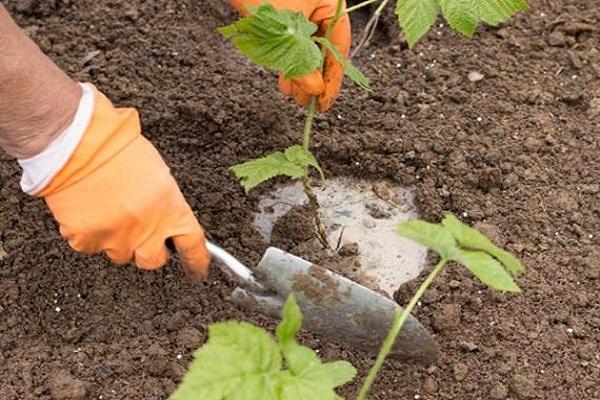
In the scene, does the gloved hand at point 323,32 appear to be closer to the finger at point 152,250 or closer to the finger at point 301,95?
the finger at point 301,95

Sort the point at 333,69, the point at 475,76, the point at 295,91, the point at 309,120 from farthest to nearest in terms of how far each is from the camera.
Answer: the point at 475,76
the point at 295,91
the point at 333,69
the point at 309,120

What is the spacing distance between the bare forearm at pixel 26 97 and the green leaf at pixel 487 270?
3.04 feet

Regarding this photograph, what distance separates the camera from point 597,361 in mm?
2279

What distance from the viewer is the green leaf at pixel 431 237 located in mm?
1785

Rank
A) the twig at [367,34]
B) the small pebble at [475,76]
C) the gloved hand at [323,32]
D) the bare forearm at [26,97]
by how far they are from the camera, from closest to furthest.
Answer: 1. the bare forearm at [26,97]
2. the gloved hand at [323,32]
3. the small pebble at [475,76]
4. the twig at [367,34]

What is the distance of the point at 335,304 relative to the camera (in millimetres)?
2180

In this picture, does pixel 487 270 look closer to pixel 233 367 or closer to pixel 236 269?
pixel 233 367

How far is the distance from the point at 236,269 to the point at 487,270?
0.65 m

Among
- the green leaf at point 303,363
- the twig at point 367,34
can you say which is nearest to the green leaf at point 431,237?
the green leaf at point 303,363

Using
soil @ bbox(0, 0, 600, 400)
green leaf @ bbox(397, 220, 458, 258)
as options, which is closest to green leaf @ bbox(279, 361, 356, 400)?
green leaf @ bbox(397, 220, 458, 258)

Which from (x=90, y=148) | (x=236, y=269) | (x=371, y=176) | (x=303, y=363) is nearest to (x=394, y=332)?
(x=303, y=363)

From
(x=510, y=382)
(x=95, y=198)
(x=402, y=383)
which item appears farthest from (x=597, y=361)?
(x=95, y=198)

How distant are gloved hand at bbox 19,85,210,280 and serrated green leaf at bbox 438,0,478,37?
0.70 meters

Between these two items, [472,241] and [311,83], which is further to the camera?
[311,83]
